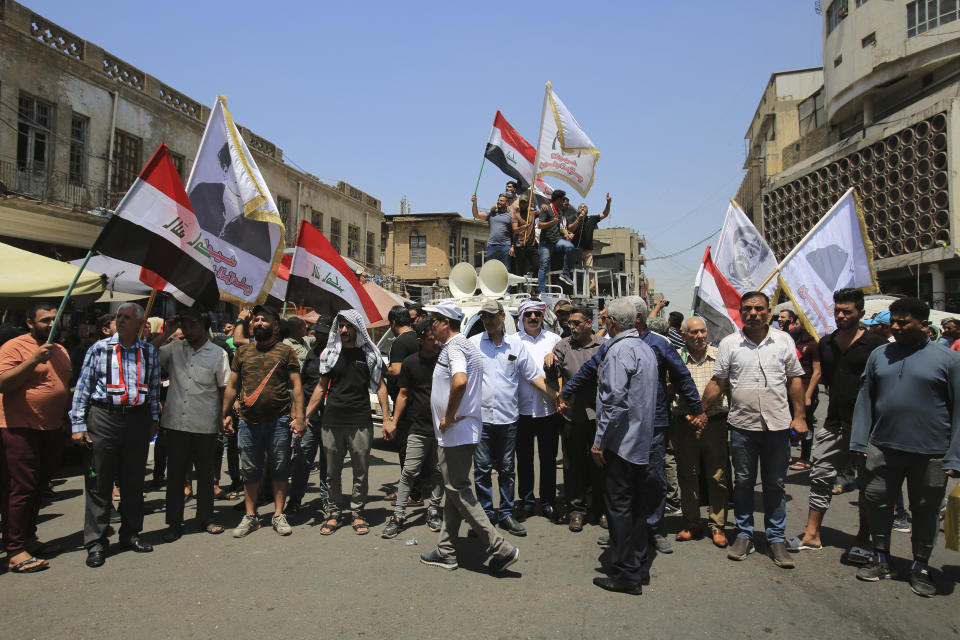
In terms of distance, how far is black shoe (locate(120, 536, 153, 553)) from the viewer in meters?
5.05

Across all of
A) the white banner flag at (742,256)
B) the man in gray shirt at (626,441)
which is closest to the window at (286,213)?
the white banner flag at (742,256)

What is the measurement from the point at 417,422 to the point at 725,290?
200 inches

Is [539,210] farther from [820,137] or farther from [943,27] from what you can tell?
[820,137]

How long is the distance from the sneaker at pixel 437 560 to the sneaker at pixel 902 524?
13.6 ft

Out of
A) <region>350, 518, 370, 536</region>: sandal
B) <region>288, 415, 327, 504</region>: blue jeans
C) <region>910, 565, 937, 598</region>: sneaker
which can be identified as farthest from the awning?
<region>910, 565, 937, 598</region>: sneaker

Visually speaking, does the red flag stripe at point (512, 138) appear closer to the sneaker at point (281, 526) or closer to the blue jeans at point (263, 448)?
the blue jeans at point (263, 448)

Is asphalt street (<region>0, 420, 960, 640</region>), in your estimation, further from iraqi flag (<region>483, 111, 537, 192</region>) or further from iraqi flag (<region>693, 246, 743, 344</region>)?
iraqi flag (<region>483, 111, 537, 192</region>)

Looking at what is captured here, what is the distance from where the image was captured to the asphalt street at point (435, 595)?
370 cm

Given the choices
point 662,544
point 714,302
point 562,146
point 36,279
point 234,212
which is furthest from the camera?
point 562,146

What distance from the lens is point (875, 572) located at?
4449mm

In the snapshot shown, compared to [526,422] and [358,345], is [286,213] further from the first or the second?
[526,422]

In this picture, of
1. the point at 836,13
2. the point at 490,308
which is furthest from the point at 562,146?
the point at 836,13

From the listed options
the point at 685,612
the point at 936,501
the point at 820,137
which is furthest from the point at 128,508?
the point at 820,137

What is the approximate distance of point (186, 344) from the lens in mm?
5633
